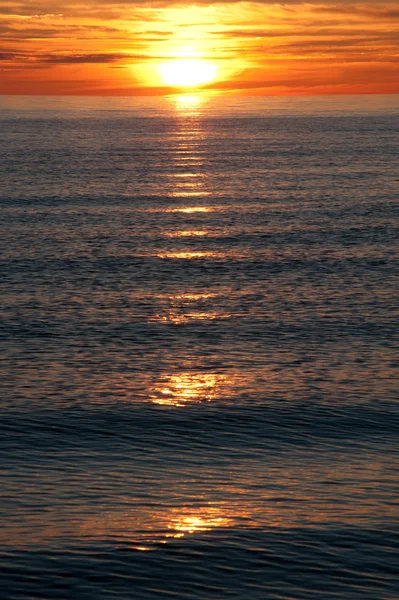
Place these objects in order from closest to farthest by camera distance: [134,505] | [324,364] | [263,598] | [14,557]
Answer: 1. [263,598]
2. [14,557]
3. [134,505]
4. [324,364]

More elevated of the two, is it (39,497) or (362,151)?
(39,497)

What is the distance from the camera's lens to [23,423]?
35719mm

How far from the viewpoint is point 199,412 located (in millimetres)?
37594

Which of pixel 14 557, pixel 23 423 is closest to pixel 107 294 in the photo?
pixel 23 423

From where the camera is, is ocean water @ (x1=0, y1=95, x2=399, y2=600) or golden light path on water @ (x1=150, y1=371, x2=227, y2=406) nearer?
ocean water @ (x1=0, y1=95, x2=399, y2=600)

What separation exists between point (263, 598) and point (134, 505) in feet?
19.1

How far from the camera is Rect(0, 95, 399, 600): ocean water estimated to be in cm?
2547

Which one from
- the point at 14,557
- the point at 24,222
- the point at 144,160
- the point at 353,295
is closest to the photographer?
the point at 14,557

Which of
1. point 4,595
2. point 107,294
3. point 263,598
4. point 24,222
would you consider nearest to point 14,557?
point 4,595

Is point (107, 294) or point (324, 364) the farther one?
point (107, 294)

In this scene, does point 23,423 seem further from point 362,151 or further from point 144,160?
point 362,151

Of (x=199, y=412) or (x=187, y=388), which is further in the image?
(x=187, y=388)

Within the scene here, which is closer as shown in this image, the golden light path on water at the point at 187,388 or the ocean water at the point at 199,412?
the ocean water at the point at 199,412

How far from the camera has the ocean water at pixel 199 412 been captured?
25469mm
